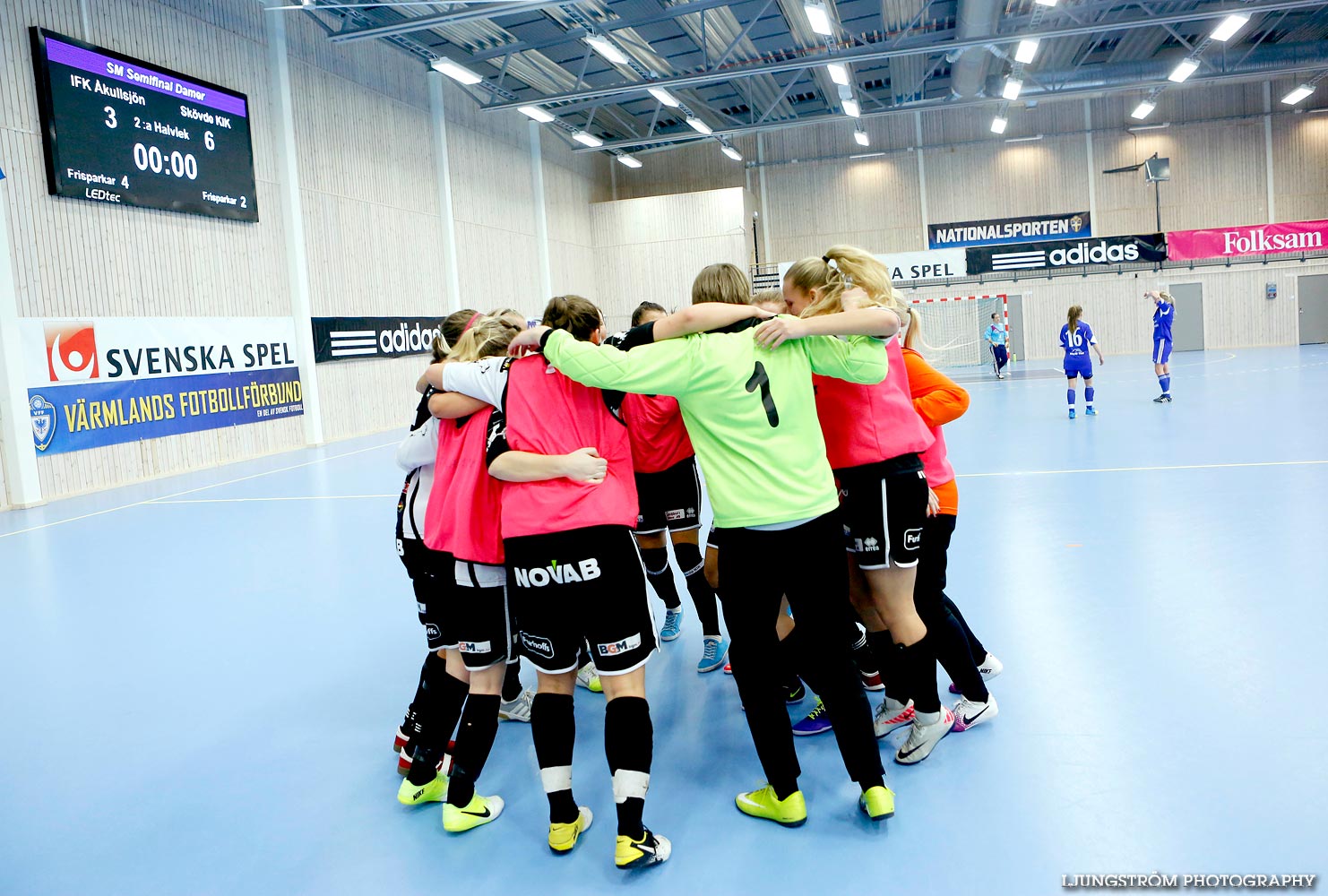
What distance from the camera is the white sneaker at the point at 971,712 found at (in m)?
3.32

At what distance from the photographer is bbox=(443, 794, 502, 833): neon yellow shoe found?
2.86m

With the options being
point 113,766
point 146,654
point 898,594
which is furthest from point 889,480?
point 146,654

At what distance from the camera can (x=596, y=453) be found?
2688 mm

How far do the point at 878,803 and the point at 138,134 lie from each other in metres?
13.6

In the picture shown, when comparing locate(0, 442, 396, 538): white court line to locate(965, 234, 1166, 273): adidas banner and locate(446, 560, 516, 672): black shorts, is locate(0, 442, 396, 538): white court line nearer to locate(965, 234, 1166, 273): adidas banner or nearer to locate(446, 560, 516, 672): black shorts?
locate(446, 560, 516, 672): black shorts

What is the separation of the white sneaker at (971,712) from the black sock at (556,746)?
60.6 inches

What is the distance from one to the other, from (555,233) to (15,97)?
618 inches

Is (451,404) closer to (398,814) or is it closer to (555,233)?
(398,814)

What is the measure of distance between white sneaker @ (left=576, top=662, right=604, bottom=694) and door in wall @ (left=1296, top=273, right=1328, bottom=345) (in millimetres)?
30880

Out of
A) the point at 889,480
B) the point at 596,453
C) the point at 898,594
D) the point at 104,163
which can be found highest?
the point at 104,163

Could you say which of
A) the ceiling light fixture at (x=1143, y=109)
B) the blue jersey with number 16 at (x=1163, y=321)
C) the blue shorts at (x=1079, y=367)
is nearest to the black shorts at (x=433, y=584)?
the blue shorts at (x=1079, y=367)

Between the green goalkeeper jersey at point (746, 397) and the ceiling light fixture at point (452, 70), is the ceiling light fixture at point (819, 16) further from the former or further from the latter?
the green goalkeeper jersey at point (746, 397)

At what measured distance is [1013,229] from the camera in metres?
28.3

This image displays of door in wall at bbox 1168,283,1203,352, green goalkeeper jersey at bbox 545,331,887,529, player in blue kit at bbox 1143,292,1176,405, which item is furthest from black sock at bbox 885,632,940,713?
door in wall at bbox 1168,283,1203,352
